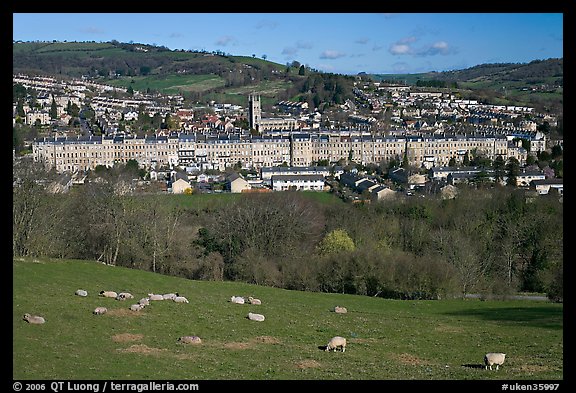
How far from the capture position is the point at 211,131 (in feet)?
227

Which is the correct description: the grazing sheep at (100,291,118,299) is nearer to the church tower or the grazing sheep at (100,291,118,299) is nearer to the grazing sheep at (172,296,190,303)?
the grazing sheep at (172,296,190,303)

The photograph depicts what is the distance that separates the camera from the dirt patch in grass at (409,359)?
9594 mm

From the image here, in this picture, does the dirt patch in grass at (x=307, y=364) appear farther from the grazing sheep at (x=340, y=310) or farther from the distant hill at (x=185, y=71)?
the distant hill at (x=185, y=71)

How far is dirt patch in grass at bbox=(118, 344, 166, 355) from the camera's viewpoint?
9422mm

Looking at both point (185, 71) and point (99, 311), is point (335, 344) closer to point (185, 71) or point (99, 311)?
point (99, 311)

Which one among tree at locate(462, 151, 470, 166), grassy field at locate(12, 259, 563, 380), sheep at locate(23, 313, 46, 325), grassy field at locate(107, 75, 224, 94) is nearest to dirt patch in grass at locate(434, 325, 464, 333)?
grassy field at locate(12, 259, 563, 380)

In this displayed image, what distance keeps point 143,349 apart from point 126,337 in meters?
0.75

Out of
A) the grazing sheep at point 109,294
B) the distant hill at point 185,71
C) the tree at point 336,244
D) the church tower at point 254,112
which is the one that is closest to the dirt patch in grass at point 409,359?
the grazing sheep at point 109,294

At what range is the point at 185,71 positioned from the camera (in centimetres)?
11769

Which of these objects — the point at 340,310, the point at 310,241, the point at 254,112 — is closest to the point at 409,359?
the point at 340,310

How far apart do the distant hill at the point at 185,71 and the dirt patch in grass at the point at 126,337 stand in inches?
3334

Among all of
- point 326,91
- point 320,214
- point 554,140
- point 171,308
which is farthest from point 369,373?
point 326,91

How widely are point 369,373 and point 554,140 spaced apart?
60.0 m
